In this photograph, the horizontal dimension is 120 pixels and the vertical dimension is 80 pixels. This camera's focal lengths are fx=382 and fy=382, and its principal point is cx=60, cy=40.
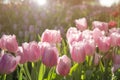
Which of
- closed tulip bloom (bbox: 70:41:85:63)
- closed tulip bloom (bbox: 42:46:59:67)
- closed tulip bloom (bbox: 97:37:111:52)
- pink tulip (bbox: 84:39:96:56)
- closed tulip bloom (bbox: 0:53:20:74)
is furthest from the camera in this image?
closed tulip bloom (bbox: 97:37:111:52)

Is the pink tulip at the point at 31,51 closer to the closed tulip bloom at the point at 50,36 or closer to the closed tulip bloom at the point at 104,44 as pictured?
the closed tulip bloom at the point at 50,36

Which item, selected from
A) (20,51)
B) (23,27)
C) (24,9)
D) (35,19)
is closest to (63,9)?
(24,9)

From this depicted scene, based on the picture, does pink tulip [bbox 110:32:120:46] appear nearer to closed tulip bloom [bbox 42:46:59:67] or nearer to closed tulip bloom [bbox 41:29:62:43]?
closed tulip bloom [bbox 41:29:62:43]

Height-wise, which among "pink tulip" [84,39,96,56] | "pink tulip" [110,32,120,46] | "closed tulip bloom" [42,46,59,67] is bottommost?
"closed tulip bloom" [42,46,59,67]

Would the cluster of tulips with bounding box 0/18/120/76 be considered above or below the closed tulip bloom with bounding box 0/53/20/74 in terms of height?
above

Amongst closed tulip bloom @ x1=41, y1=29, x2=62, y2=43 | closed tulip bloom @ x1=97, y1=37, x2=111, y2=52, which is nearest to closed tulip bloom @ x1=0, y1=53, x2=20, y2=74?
closed tulip bloom @ x1=41, y1=29, x2=62, y2=43

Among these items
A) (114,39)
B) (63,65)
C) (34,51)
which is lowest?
(63,65)

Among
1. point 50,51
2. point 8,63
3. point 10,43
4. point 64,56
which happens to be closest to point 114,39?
point 64,56

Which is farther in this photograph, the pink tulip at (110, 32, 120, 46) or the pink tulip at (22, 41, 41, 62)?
the pink tulip at (110, 32, 120, 46)

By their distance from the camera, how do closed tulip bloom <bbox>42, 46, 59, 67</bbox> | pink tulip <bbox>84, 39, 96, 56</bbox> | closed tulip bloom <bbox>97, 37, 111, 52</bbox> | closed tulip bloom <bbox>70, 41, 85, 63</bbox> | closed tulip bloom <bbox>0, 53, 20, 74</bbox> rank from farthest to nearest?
closed tulip bloom <bbox>97, 37, 111, 52</bbox> → pink tulip <bbox>84, 39, 96, 56</bbox> → closed tulip bloom <bbox>70, 41, 85, 63</bbox> → closed tulip bloom <bbox>42, 46, 59, 67</bbox> → closed tulip bloom <bbox>0, 53, 20, 74</bbox>

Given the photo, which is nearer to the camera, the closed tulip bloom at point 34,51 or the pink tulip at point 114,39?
the closed tulip bloom at point 34,51

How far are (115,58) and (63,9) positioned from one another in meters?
6.18

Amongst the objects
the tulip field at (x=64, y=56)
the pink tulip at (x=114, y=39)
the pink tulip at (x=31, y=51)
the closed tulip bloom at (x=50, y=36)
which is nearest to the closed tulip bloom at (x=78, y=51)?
the tulip field at (x=64, y=56)

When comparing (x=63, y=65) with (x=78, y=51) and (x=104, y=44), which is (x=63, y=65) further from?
(x=104, y=44)
